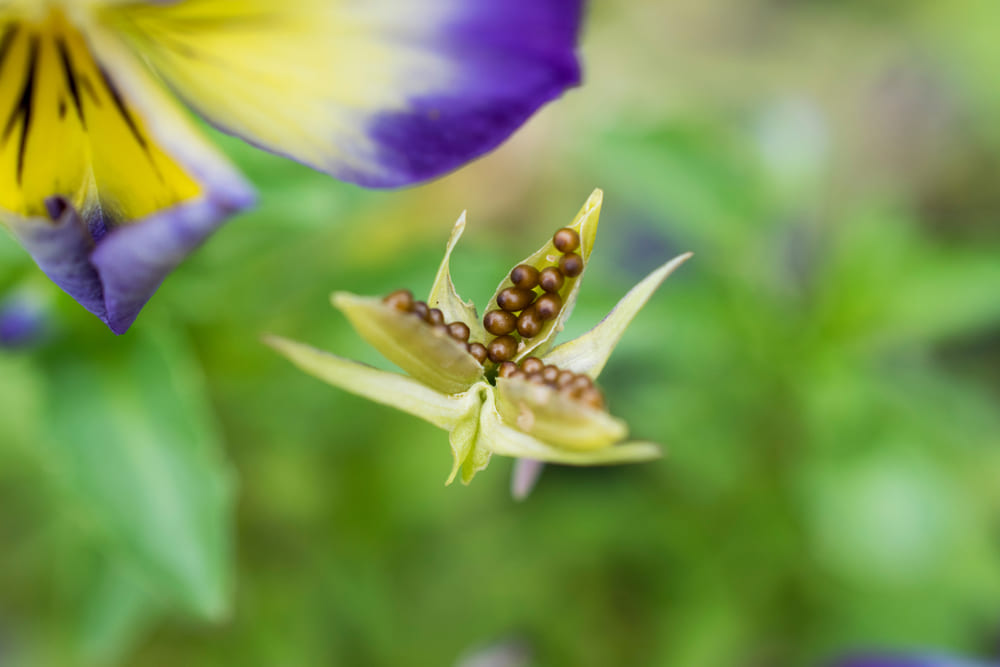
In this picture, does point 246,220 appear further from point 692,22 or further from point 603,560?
point 692,22

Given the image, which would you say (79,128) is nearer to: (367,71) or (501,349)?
(367,71)

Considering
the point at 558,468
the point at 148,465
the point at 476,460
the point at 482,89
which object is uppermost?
the point at 482,89

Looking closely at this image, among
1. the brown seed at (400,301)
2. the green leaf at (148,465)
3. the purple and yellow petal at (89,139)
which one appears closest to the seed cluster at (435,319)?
the brown seed at (400,301)

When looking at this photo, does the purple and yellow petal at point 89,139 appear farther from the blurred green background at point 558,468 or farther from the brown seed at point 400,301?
the blurred green background at point 558,468

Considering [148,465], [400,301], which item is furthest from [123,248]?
[148,465]

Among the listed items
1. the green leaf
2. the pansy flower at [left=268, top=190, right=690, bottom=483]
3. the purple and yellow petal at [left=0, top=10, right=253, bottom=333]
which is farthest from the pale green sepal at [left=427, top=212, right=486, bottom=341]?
the green leaf

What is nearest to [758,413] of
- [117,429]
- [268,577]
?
[268,577]
